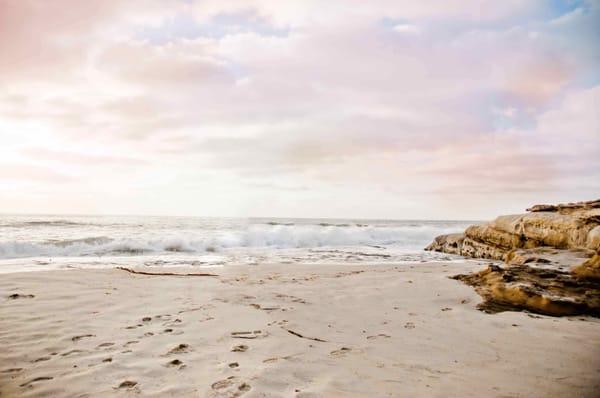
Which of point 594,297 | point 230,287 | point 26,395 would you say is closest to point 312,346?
point 26,395

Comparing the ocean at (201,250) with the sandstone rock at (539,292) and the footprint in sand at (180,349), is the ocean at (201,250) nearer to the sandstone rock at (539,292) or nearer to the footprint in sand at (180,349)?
the sandstone rock at (539,292)

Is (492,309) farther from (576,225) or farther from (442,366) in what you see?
(576,225)

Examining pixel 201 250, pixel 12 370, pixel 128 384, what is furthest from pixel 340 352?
pixel 201 250

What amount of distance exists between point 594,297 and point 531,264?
206cm

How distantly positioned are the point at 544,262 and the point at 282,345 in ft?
18.3

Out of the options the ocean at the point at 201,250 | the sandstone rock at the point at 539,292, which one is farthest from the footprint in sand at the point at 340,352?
the ocean at the point at 201,250

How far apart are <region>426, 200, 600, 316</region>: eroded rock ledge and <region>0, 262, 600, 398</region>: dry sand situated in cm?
33

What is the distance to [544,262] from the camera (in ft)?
21.3

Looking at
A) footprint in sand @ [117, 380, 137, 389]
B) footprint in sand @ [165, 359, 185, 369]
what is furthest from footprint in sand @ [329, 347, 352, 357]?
footprint in sand @ [117, 380, 137, 389]

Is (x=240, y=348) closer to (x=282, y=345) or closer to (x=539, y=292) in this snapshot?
(x=282, y=345)

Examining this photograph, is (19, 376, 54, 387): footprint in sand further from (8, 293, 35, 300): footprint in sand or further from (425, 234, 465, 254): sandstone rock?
(425, 234, 465, 254): sandstone rock

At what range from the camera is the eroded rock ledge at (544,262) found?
14.8 feet

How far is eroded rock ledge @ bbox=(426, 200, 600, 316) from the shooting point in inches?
177

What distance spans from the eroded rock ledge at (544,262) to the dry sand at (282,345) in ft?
1.09
